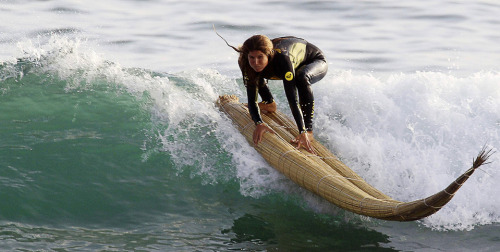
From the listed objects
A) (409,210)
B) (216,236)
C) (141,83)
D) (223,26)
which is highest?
(223,26)

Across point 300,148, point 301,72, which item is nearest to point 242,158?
point 300,148

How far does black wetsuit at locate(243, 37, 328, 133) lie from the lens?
6551mm

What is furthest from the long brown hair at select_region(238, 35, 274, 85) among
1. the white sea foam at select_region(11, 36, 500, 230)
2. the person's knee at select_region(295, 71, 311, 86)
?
the white sea foam at select_region(11, 36, 500, 230)

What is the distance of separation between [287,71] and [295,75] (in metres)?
0.36

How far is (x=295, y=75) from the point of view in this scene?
6.88 metres

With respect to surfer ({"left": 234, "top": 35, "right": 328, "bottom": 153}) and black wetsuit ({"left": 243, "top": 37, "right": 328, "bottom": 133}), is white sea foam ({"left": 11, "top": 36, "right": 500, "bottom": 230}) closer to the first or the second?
surfer ({"left": 234, "top": 35, "right": 328, "bottom": 153})

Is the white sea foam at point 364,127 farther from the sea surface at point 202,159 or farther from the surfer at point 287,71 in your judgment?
the surfer at point 287,71

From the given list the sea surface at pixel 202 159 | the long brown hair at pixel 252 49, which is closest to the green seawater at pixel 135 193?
the sea surface at pixel 202 159

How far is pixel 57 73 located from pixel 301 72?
3.95 m

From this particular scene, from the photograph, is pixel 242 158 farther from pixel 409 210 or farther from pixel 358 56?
pixel 358 56

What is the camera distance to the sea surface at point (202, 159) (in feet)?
19.3

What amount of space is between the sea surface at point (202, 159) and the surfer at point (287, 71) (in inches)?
19.7

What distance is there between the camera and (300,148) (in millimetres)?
6742

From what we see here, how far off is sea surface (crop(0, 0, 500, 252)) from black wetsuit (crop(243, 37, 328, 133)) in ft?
1.98
